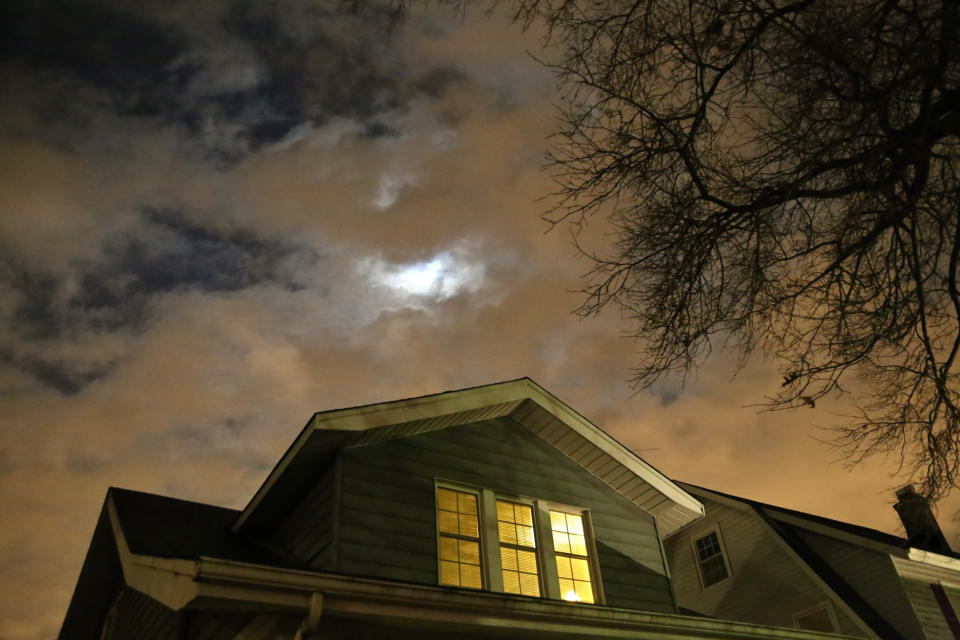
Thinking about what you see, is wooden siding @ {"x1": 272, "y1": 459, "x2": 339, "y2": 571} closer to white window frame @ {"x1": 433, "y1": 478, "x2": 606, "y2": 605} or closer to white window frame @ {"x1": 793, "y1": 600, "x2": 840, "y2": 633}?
white window frame @ {"x1": 433, "y1": 478, "x2": 606, "y2": 605}

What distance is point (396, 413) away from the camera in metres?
9.47

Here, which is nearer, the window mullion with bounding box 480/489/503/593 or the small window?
the window mullion with bounding box 480/489/503/593

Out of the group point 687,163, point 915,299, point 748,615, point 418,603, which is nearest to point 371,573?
point 418,603

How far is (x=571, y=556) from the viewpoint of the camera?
10.3m

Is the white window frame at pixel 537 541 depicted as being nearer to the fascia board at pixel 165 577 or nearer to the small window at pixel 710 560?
the fascia board at pixel 165 577

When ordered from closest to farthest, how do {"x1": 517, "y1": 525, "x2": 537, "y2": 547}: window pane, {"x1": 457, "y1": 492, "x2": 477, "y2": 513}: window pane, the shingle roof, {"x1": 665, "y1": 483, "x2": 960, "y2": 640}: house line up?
1. the shingle roof
2. {"x1": 457, "y1": 492, "x2": 477, "y2": 513}: window pane
3. {"x1": 517, "y1": 525, "x2": 537, "y2": 547}: window pane
4. {"x1": 665, "y1": 483, "x2": 960, "y2": 640}: house

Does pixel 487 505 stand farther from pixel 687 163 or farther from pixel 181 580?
A: pixel 687 163

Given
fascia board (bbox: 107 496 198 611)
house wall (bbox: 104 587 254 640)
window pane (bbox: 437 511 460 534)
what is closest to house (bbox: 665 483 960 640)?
window pane (bbox: 437 511 460 534)

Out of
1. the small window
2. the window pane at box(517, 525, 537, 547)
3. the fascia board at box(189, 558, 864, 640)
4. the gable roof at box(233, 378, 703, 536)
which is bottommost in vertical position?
the fascia board at box(189, 558, 864, 640)

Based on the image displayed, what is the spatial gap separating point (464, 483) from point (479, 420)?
1207 millimetres

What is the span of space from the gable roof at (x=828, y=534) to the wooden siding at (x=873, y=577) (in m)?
0.08

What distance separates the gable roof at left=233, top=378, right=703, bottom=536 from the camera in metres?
9.04

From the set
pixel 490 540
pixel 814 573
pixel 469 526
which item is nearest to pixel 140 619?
pixel 469 526

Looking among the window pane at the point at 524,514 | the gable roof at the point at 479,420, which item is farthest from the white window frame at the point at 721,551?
the window pane at the point at 524,514
